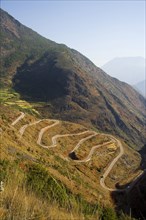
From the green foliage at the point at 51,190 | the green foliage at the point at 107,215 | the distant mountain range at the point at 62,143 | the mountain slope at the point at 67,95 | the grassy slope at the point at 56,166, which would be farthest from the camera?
the mountain slope at the point at 67,95

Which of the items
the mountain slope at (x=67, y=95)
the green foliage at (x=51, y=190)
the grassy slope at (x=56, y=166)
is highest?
the green foliage at (x=51, y=190)

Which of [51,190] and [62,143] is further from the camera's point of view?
[62,143]

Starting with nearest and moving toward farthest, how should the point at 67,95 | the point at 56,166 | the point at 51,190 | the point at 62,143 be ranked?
the point at 51,190 < the point at 56,166 < the point at 62,143 < the point at 67,95

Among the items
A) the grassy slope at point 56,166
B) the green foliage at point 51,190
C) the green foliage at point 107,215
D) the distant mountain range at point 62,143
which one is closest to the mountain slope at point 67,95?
the distant mountain range at point 62,143

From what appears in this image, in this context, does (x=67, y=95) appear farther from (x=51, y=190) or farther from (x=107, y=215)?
(x=51, y=190)

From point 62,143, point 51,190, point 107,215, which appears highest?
point 51,190

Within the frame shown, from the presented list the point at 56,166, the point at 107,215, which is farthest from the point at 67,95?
the point at 107,215

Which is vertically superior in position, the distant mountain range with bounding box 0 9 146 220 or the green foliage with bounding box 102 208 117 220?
the green foliage with bounding box 102 208 117 220

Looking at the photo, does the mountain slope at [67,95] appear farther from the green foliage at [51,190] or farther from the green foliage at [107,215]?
the green foliage at [51,190]

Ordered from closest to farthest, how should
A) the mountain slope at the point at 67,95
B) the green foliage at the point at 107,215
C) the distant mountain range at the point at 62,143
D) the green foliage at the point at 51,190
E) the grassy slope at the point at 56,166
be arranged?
1. the grassy slope at the point at 56,166
2. the green foliage at the point at 51,190
3. the distant mountain range at the point at 62,143
4. the green foliage at the point at 107,215
5. the mountain slope at the point at 67,95

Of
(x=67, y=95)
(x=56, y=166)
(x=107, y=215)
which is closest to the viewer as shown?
(x=107, y=215)

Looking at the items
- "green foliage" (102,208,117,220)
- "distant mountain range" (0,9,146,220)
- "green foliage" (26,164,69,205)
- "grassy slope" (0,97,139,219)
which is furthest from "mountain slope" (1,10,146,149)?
"green foliage" (26,164,69,205)

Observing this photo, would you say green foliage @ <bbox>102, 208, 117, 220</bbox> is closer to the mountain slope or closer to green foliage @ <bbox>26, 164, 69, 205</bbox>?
green foliage @ <bbox>26, 164, 69, 205</bbox>
